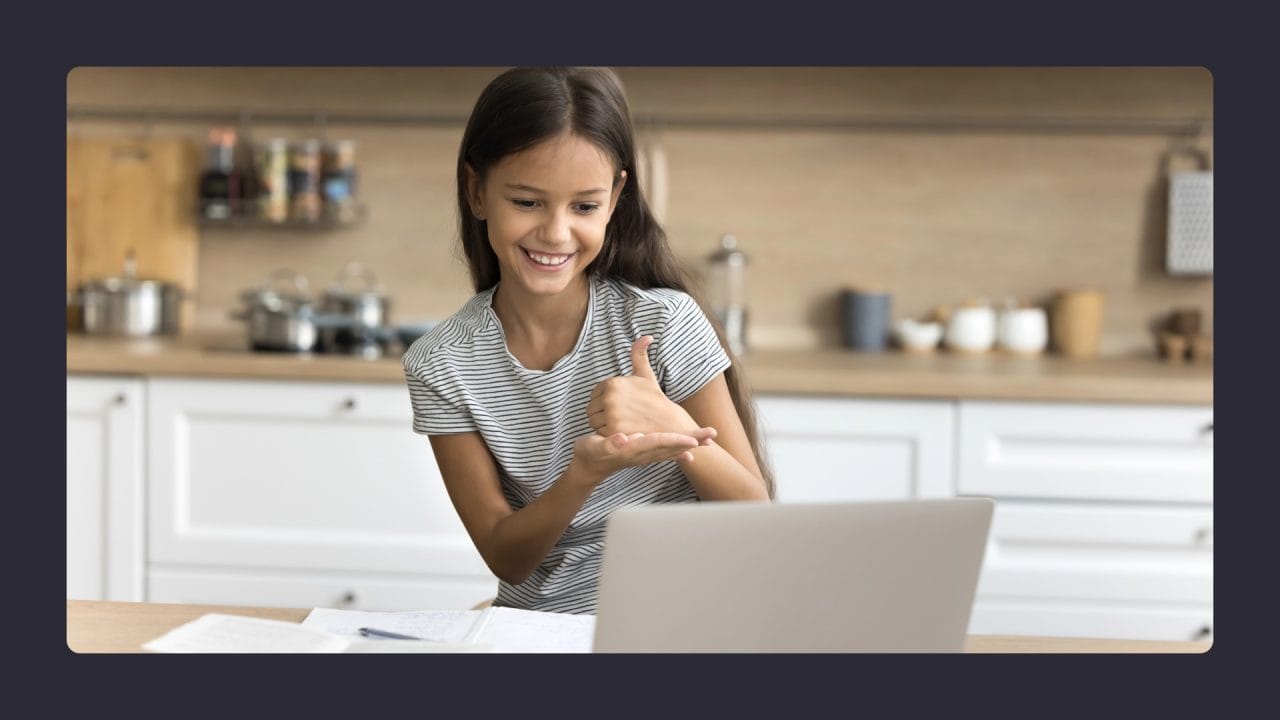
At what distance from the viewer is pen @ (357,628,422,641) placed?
3.70 feet

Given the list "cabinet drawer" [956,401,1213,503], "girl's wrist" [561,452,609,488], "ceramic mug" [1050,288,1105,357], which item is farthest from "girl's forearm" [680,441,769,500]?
"ceramic mug" [1050,288,1105,357]

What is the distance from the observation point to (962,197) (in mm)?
2967

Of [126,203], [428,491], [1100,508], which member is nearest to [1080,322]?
[1100,508]

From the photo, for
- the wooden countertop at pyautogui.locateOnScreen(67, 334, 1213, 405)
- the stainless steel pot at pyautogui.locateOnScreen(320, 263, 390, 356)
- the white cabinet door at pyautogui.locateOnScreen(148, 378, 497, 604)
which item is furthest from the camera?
the stainless steel pot at pyautogui.locateOnScreen(320, 263, 390, 356)

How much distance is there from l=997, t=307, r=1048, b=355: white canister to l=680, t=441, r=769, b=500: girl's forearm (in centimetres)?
163

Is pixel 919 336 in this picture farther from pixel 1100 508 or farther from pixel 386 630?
pixel 386 630

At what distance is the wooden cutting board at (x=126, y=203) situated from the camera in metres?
3.01

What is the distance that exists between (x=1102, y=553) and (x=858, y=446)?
49cm

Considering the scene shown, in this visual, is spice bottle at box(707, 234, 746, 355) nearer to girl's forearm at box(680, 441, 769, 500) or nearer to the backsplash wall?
the backsplash wall

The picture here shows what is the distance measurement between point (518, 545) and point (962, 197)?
6.20 ft

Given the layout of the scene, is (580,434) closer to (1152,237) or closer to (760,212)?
(760,212)

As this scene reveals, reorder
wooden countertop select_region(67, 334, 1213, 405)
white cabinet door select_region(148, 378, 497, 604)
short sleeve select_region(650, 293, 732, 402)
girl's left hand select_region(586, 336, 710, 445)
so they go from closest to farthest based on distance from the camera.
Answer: girl's left hand select_region(586, 336, 710, 445)
short sleeve select_region(650, 293, 732, 402)
wooden countertop select_region(67, 334, 1213, 405)
white cabinet door select_region(148, 378, 497, 604)

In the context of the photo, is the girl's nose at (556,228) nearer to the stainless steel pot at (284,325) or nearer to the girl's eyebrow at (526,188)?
the girl's eyebrow at (526,188)

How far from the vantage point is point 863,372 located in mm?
2449
